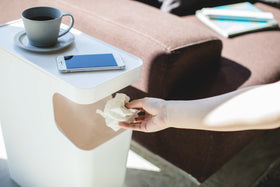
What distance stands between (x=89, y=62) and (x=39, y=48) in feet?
0.44

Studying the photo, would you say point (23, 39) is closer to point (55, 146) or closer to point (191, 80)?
point (55, 146)

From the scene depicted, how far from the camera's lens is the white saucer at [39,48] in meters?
0.81

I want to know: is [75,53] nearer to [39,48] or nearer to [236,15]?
[39,48]

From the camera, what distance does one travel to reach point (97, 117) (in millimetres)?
1013

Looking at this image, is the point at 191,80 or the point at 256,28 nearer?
the point at 191,80

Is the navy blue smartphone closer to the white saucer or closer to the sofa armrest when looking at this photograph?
the white saucer

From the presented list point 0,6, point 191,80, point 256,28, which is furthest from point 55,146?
point 256,28

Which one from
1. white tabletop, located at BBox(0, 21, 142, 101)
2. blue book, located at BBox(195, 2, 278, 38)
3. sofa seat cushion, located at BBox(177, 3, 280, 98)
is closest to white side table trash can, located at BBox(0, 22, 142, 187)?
white tabletop, located at BBox(0, 21, 142, 101)

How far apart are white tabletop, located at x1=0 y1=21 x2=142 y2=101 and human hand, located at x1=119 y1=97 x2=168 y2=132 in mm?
71

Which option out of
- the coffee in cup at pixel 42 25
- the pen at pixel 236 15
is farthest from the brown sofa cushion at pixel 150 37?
the pen at pixel 236 15

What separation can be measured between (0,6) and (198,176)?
992mm

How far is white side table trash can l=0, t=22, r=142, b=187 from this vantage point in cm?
78

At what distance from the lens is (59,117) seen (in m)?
0.99

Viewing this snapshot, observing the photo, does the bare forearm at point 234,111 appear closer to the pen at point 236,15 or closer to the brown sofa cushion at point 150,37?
the brown sofa cushion at point 150,37
